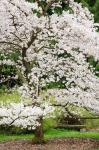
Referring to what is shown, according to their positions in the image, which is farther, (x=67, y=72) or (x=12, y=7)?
(x=67, y=72)

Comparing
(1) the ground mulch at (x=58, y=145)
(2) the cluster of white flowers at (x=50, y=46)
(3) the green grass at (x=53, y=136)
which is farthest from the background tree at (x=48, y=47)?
(3) the green grass at (x=53, y=136)

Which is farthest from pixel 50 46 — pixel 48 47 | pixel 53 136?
pixel 53 136

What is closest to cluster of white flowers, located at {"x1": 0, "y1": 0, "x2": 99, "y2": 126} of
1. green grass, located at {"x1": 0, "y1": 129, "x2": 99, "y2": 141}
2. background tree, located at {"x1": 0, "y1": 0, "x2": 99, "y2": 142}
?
background tree, located at {"x1": 0, "y1": 0, "x2": 99, "y2": 142}

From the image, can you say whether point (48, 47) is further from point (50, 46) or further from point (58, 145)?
point (58, 145)

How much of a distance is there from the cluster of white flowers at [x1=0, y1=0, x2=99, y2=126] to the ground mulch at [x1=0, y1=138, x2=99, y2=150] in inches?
66.6

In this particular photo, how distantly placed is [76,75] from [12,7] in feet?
11.8

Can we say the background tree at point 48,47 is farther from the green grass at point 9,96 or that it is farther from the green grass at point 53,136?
the green grass at point 9,96

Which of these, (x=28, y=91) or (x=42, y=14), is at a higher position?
(x=42, y=14)

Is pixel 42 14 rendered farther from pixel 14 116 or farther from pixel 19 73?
pixel 14 116

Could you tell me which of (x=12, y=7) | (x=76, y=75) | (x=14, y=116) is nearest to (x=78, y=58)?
(x=76, y=75)

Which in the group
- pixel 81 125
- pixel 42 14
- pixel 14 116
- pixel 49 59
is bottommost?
pixel 81 125

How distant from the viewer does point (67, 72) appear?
681 inches

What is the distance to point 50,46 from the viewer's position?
701 inches

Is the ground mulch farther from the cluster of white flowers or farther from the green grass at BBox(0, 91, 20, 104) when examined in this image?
the green grass at BBox(0, 91, 20, 104)
